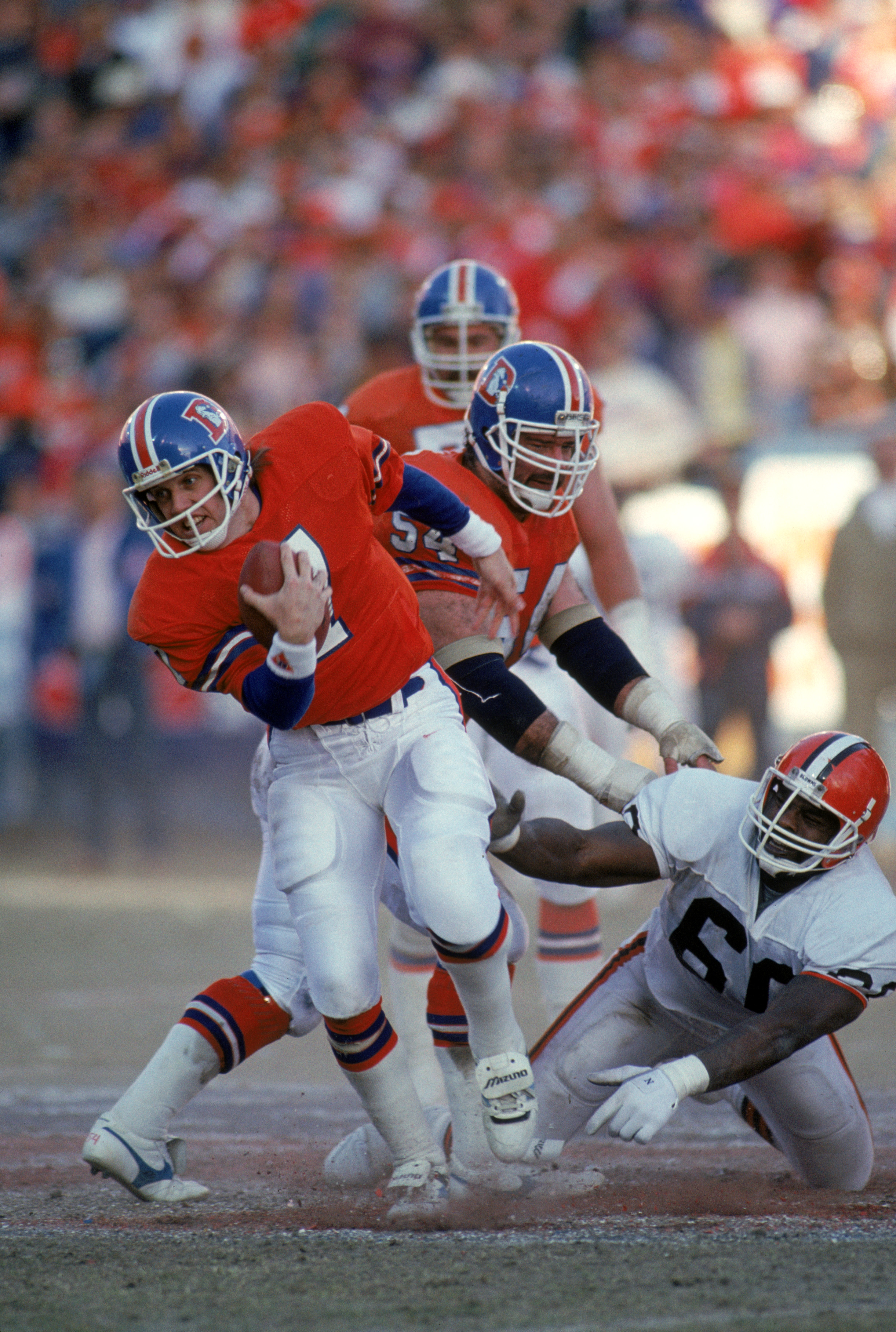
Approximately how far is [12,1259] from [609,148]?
389 inches

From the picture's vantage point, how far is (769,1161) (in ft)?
14.1

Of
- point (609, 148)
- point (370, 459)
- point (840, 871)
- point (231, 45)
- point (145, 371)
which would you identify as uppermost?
point (231, 45)

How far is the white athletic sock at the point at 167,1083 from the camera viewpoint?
369 centimetres

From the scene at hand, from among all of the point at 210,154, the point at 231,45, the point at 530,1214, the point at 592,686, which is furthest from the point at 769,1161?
the point at 231,45

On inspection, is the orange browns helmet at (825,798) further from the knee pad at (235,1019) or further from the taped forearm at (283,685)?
the knee pad at (235,1019)

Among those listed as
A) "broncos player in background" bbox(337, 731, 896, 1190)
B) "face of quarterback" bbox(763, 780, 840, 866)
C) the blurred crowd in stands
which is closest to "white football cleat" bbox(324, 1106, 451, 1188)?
"broncos player in background" bbox(337, 731, 896, 1190)

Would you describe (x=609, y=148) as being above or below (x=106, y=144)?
below

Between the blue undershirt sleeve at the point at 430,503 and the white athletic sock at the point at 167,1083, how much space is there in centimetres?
134

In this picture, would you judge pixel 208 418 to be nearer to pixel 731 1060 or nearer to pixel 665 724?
pixel 665 724

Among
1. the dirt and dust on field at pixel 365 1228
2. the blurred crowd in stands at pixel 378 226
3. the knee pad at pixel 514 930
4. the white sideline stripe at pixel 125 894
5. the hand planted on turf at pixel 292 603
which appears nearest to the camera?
the dirt and dust on field at pixel 365 1228

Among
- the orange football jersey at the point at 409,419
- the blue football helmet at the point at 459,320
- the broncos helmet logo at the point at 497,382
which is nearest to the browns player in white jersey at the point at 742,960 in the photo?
the broncos helmet logo at the point at 497,382

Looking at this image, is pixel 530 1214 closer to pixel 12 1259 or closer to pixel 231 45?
pixel 12 1259

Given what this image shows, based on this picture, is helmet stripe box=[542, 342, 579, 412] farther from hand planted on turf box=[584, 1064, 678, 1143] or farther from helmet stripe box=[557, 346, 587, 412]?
hand planted on turf box=[584, 1064, 678, 1143]

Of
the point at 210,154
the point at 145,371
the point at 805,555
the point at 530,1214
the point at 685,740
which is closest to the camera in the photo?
the point at 530,1214
